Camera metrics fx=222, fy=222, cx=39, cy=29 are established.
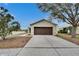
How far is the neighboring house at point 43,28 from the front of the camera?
27.5 ft

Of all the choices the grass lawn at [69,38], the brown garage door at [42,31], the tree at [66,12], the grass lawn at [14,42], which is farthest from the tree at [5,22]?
the grass lawn at [69,38]

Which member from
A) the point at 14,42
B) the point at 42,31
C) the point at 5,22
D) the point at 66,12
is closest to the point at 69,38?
the point at 66,12

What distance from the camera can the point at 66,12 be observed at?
8391mm

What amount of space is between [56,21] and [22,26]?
1.31m

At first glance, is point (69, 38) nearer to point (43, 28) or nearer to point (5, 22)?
point (43, 28)

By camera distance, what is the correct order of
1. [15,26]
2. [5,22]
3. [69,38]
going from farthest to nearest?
1. [69,38]
2. [5,22]
3. [15,26]

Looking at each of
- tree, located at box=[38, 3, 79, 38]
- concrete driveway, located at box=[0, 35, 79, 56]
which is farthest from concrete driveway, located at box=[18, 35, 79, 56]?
tree, located at box=[38, 3, 79, 38]

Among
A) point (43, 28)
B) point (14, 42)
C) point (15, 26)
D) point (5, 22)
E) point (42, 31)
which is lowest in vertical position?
point (14, 42)

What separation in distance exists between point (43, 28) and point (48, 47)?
1.11m

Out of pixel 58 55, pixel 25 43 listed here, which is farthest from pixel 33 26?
pixel 58 55

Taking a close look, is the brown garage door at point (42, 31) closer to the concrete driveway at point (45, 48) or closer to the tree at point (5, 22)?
the concrete driveway at point (45, 48)

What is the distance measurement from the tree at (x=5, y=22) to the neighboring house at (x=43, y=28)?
0.82 metres

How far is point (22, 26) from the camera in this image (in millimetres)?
8086

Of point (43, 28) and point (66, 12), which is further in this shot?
point (43, 28)
